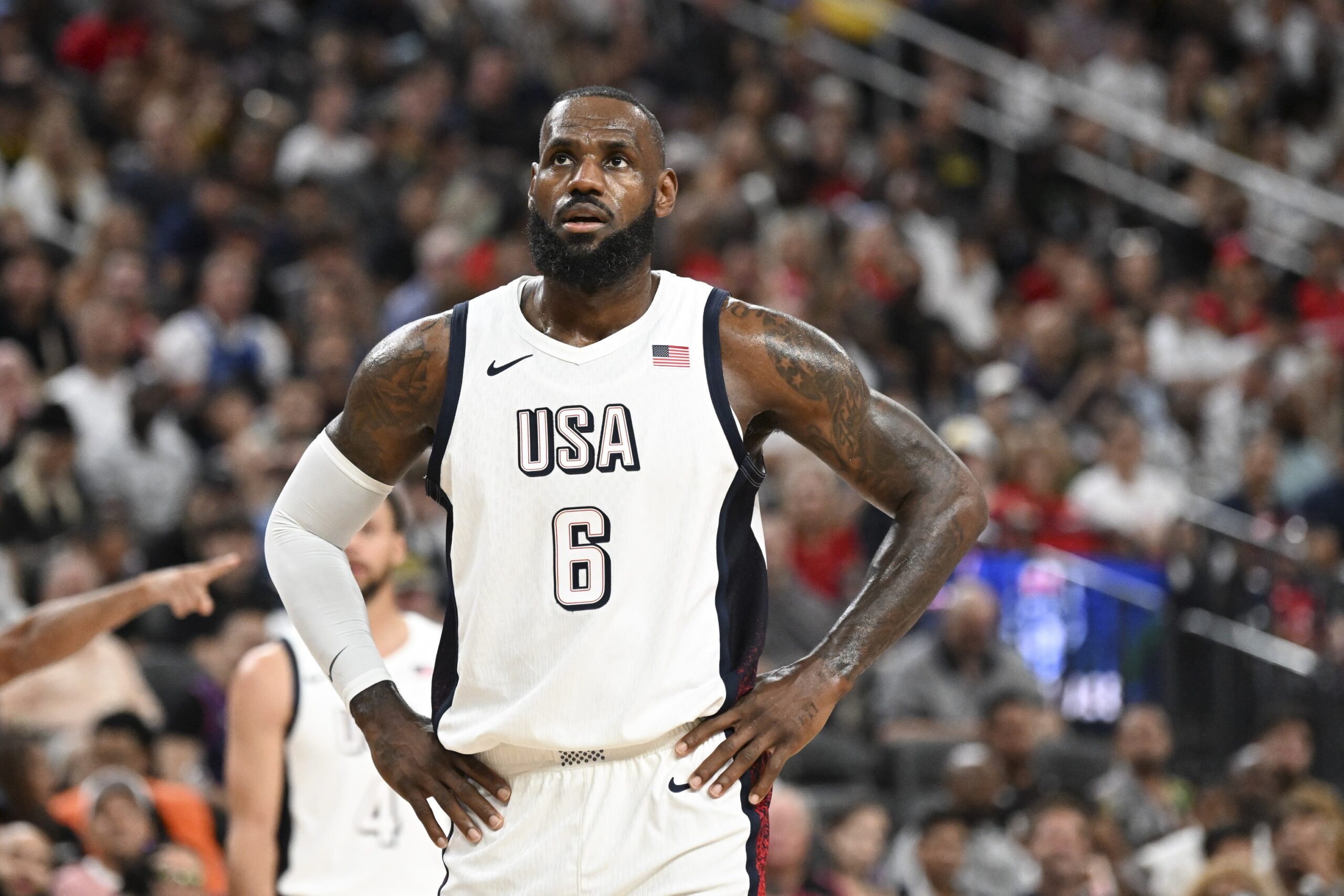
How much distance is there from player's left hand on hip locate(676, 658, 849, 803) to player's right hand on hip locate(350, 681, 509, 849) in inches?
16.8

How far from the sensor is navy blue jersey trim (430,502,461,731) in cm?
388

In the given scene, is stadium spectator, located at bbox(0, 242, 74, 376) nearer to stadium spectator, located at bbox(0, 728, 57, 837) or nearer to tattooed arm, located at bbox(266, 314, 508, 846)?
stadium spectator, located at bbox(0, 728, 57, 837)

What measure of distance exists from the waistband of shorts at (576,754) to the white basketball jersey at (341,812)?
150 centimetres

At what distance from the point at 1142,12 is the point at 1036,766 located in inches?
392

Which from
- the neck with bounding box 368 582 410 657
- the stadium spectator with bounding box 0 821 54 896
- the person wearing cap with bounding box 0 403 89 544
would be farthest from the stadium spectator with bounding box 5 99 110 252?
the neck with bounding box 368 582 410 657

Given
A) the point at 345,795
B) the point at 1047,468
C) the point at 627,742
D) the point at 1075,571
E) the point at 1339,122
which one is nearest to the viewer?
the point at 627,742

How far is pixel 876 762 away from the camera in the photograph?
9969 millimetres

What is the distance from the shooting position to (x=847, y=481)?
12.5 ft

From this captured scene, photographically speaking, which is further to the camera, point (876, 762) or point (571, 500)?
point (876, 762)

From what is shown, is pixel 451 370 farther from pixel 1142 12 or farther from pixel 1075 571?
pixel 1142 12

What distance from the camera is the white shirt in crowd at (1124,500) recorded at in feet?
38.7

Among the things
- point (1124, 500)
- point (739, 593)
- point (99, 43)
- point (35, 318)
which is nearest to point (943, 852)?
point (1124, 500)

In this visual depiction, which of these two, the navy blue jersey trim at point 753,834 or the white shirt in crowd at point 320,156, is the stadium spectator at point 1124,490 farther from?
the navy blue jersey trim at point 753,834

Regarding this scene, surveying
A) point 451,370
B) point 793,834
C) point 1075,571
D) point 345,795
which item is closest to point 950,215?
point 1075,571
